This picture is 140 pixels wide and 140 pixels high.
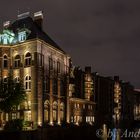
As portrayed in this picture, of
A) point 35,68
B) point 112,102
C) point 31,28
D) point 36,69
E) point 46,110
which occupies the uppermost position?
point 31,28

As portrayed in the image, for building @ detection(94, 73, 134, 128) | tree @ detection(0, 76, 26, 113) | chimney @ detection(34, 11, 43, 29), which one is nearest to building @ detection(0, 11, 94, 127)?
chimney @ detection(34, 11, 43, 29)

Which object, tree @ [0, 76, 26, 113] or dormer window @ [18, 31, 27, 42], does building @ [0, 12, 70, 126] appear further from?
tree @ [0, 76, 26, 113]

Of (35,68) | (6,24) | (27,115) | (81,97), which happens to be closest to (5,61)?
(35,68)

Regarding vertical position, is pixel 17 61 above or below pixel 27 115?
above

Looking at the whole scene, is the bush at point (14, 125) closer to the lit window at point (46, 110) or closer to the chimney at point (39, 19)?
the lit window at point (46, 110)

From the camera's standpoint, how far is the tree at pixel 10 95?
58.6 meters

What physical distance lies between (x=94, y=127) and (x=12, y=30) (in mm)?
26043

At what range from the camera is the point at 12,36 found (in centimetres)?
6631

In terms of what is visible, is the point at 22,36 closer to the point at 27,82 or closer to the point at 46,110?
the point at 27,82

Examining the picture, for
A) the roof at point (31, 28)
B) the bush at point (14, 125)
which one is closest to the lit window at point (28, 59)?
the roof at point (31, 28)

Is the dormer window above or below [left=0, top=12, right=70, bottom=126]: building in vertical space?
above

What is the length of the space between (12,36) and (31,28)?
352 cm

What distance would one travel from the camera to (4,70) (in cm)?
6462

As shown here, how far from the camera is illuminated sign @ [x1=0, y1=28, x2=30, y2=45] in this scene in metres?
64.7
